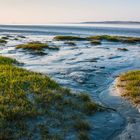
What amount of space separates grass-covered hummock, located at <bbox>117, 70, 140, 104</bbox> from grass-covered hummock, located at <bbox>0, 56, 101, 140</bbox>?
2342mm

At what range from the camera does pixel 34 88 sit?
54.0 feet

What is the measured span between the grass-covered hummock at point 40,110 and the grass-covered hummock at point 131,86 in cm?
234

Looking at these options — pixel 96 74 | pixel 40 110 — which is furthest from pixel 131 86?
pixel 40 110

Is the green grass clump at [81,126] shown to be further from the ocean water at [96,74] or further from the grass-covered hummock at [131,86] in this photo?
the grass-covered hummock at [131,86]

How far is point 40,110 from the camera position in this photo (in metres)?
13.9

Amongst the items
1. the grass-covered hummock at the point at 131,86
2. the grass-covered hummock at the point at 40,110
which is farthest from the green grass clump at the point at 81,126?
the grass-covered hummock at the point at 131,86

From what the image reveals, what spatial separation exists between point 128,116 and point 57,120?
3.17m

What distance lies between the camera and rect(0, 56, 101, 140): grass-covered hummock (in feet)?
40.1

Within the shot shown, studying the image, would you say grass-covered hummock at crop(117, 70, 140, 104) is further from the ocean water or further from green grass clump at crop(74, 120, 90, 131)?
green grass clump at crop(74, 120, 90, 131)

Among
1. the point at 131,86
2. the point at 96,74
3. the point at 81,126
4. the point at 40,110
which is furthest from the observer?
the point at 96,74

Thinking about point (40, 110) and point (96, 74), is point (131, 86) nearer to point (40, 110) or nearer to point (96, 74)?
point (96, 74)

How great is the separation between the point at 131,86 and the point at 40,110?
22.0 ft

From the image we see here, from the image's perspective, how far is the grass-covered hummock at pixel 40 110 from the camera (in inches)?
481

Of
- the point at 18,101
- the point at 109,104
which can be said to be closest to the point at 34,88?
the point at 18,101
